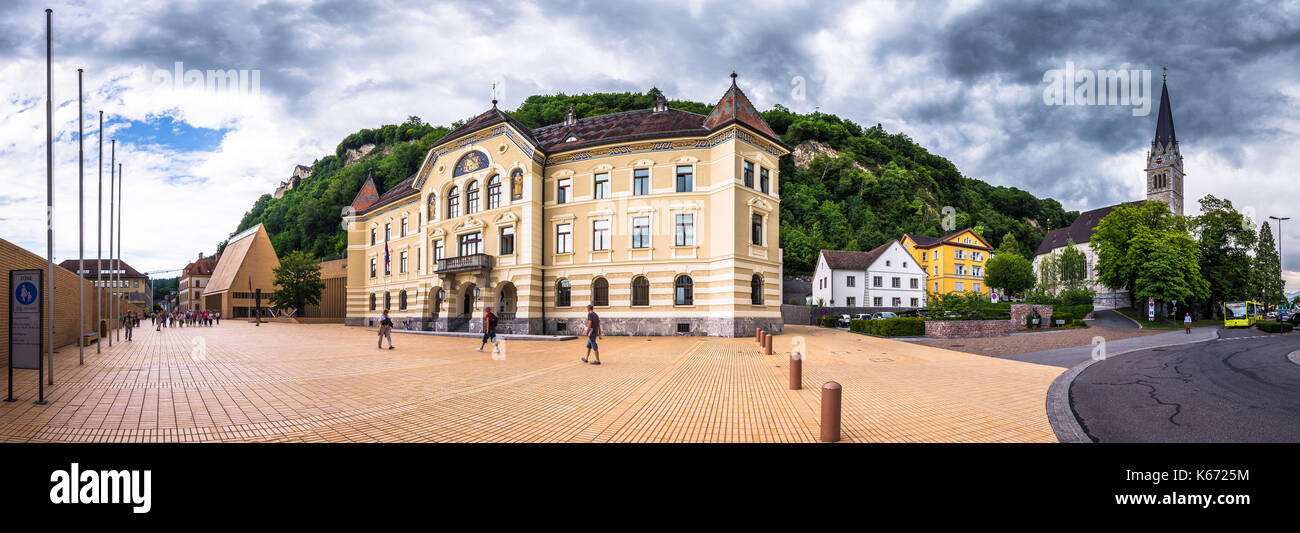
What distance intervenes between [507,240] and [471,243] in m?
3.56

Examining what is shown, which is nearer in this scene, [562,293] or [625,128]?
[562,293]

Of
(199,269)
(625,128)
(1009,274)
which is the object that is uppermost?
(625,128)

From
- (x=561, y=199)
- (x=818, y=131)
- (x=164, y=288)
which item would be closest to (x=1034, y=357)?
(x=561, y=199)

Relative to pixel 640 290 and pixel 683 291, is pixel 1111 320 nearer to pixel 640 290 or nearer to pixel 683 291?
pixel 683 291

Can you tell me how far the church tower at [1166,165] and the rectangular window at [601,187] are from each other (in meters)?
97.6

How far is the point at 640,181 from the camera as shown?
95.7 ft

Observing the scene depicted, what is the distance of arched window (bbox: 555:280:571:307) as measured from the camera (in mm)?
30531

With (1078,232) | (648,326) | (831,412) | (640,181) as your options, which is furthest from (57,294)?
(1078,232)

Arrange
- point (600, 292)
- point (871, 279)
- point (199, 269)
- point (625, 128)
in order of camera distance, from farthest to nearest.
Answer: point (199, 269), point (871, 279), point (625, 128), point (600, 292)

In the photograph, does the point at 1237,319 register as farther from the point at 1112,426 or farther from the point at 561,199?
the point at 561,199

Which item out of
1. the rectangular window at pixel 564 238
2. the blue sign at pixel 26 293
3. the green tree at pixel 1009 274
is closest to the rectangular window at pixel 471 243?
the rectangular window at pixel 564 238

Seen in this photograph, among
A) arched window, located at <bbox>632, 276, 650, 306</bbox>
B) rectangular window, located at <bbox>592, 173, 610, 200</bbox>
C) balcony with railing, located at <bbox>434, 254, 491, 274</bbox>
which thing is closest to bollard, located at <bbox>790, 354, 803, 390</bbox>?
arched window, located at <bbox>632, 276, 650, 306</bbox>

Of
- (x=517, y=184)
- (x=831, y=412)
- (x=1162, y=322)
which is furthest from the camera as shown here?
(x=1162, y=322)

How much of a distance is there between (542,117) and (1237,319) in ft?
249
